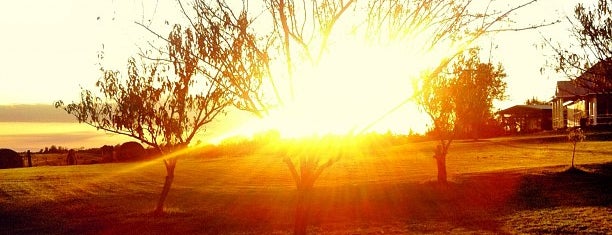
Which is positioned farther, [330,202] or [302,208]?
[330,202]

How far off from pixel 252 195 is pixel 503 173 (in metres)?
14.7

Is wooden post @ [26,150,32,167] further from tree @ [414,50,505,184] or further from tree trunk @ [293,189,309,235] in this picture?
tree trunk @ [293,189,309,235]

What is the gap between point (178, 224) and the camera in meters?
24.8

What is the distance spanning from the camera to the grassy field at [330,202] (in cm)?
2311

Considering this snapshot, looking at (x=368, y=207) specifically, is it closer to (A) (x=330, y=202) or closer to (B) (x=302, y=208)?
(A) (x=330, y=202)

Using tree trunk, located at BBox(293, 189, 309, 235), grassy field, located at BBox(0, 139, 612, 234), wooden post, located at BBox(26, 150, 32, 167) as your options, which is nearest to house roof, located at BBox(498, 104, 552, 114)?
grassy field, located at BBox(0, 139, 612, 234)

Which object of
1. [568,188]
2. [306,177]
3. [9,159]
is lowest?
[568,188]

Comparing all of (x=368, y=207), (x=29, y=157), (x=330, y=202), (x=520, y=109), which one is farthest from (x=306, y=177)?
(x=520, y=109)

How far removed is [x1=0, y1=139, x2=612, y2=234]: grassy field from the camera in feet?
75.8

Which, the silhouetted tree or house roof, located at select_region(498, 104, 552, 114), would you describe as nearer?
the silhouetted tree

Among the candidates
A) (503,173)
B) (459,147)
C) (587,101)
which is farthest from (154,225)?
(587,101)

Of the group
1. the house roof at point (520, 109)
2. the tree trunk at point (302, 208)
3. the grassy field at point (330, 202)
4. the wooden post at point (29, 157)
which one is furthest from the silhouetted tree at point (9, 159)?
the house roof at point (520, 109)

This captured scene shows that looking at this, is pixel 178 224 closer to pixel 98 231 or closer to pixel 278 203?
pixel 98 231

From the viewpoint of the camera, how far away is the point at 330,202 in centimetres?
2980
